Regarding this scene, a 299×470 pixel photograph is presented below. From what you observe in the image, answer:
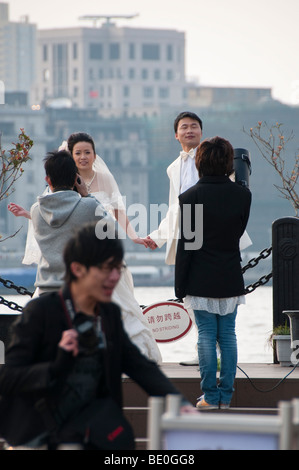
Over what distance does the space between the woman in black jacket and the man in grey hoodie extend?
0.48m

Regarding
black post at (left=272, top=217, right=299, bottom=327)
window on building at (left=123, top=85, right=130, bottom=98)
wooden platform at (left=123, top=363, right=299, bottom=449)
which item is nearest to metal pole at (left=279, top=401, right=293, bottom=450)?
wooden platform at (left=123, top=363, right=299, bottom=449)

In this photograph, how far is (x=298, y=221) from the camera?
16.4 feet

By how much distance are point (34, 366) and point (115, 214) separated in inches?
103

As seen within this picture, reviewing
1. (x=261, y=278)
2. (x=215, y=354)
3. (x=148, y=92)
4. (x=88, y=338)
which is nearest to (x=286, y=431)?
(x=88, y=338)

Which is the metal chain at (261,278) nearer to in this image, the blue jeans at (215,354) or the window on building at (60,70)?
the blue jeans at (215,354)

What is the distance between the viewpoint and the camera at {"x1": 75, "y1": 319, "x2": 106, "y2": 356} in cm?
219

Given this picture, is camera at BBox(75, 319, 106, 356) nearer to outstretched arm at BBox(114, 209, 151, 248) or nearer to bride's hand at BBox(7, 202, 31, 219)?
bride's hand at BBox(7, 202, 31, 219)

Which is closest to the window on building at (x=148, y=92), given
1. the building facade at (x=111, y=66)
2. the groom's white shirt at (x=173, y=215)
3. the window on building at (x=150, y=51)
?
the building facade at (x=111, y=66)

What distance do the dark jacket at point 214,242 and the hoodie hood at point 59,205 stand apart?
0.52 meters

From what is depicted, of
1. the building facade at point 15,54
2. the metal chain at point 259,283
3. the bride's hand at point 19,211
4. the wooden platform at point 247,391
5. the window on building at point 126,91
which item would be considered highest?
the building facade at point 15,54

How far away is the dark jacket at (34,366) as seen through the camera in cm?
220

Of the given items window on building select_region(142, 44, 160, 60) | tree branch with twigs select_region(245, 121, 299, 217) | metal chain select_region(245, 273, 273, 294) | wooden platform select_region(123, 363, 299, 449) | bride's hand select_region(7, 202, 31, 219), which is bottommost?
wooden platform select_region(123, 363, 299, 449)

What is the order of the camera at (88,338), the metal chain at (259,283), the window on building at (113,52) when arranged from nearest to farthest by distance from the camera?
the camera at (88,338) → the metal chain at (259,283) → the window on building at (113,52)

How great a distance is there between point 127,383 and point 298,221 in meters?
1.24
